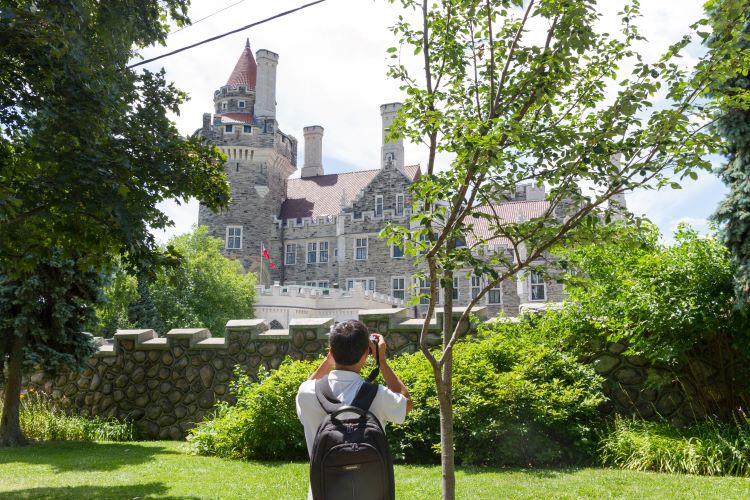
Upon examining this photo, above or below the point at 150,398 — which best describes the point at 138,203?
above

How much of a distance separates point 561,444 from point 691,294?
240cm

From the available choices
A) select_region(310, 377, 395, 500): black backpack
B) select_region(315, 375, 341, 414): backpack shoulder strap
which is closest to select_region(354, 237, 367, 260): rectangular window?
select_region(315, 375, 341, 414): backpack shoulder strap

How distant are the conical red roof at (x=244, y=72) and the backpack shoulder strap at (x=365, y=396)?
52.3 m

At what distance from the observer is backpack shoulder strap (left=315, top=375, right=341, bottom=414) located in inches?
119

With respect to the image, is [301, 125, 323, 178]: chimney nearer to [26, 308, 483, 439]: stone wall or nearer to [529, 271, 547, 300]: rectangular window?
[529, 271, 547, 300]: rectangular window

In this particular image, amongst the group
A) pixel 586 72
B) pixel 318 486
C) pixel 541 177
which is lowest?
pixel 318 486

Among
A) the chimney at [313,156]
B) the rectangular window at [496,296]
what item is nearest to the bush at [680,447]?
the rectangular window at [496,296]

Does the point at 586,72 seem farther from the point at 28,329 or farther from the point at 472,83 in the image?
the point at 28,329

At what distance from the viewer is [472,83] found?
16.6ft

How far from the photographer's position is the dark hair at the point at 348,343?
3.18 m

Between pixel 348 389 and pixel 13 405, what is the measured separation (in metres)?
10.3

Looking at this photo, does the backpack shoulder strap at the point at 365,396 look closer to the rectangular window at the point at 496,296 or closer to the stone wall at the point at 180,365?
the stone wall at the point at 180,365

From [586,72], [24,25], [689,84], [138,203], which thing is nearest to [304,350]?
[138,203]

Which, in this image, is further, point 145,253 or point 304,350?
point 304,350
